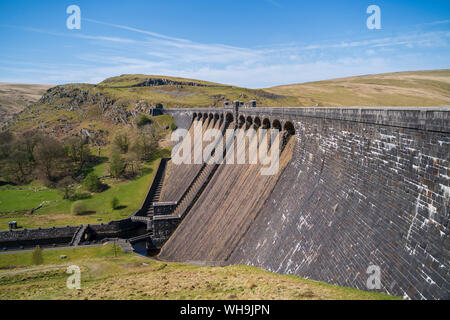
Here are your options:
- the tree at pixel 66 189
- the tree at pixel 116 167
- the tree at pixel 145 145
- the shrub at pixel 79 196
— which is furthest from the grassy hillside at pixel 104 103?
the shrub at pixel 79 196

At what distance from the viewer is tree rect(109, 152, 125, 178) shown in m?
70.6

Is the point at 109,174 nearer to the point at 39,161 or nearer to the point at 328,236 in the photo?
the point at 39,161

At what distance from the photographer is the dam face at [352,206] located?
10406 millimetres

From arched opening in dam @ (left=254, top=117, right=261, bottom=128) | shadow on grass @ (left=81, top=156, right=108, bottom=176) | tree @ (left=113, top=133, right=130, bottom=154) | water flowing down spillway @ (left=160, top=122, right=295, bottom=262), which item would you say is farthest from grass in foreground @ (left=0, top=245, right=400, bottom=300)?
tree @ (left=113, top=133, right=130, bottom=154)

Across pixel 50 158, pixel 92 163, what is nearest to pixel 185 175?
pixel 50 158

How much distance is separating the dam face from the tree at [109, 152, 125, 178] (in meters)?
47.5

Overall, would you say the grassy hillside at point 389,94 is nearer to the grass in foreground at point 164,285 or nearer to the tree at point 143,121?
the tree at point 143,121

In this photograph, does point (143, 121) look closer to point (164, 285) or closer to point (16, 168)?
point (16, 168)

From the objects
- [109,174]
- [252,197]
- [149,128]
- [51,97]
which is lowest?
[109,174]

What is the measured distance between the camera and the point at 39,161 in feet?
240

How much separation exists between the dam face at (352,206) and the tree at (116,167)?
47506 millimetres

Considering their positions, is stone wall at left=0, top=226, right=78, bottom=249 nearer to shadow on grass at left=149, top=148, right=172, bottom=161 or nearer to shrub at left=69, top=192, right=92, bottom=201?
shrub at left=69, top=192, right=92, bottom=201
